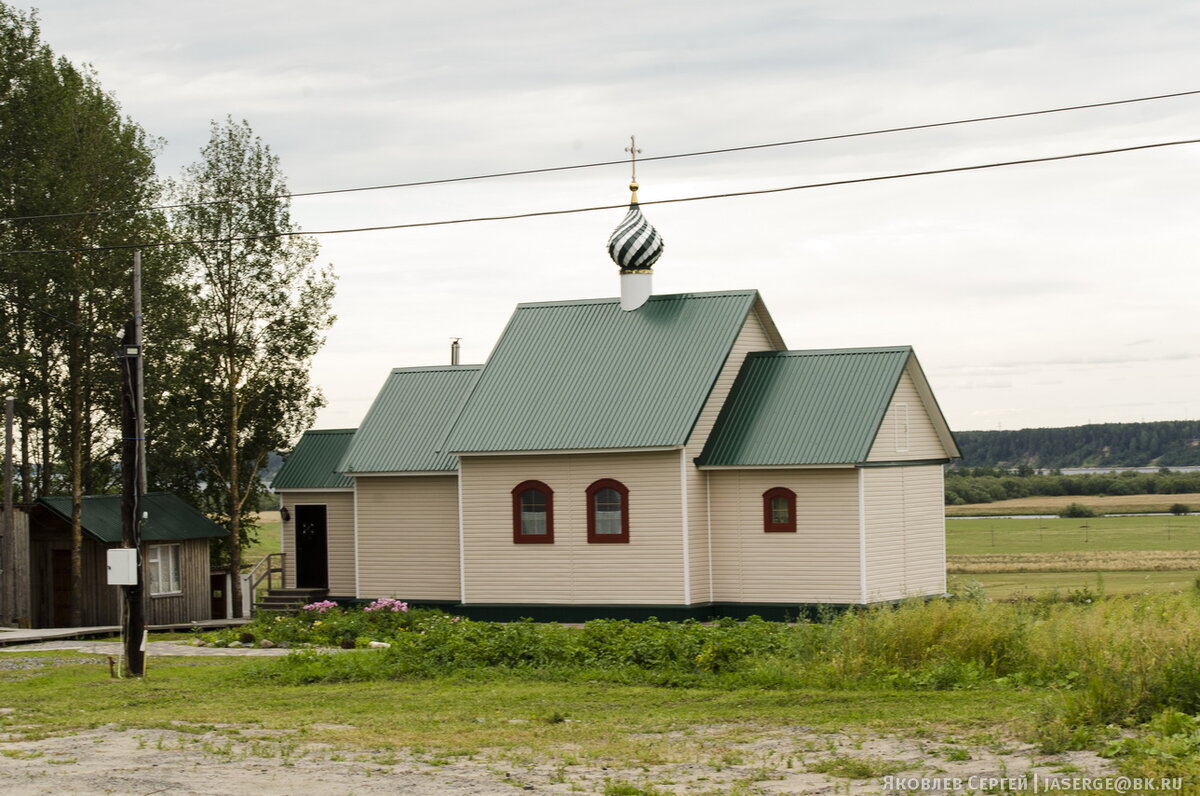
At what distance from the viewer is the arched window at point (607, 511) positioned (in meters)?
28.2

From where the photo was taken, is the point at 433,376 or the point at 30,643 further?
the point at 433,376

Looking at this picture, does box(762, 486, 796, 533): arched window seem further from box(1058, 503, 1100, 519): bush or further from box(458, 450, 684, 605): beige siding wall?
box(1058, 503, 1100, 519): bush

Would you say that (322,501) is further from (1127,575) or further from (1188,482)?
(1188,482)

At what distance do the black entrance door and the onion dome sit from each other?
9.38 m

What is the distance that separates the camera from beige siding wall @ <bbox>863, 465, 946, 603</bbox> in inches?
1075

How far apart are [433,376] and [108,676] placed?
50.4 ft

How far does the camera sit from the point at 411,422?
32.8 metres

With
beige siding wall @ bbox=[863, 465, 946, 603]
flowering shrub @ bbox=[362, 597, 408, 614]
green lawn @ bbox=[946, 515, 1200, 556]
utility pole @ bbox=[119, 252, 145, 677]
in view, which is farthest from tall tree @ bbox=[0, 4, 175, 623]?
green lawn @ bbox=[946, 515, 1200, 556]

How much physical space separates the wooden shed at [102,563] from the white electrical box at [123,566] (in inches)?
506

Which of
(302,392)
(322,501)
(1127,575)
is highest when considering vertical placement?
(302,392)

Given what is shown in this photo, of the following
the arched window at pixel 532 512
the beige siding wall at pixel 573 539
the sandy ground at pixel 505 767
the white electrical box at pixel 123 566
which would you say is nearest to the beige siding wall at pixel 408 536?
the beige siding wall at pixel 573 539

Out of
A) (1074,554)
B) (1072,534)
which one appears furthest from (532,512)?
(1072,534)

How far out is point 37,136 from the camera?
33.2 meters

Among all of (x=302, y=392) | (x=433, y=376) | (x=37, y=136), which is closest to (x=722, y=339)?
(x=433, y=376)
